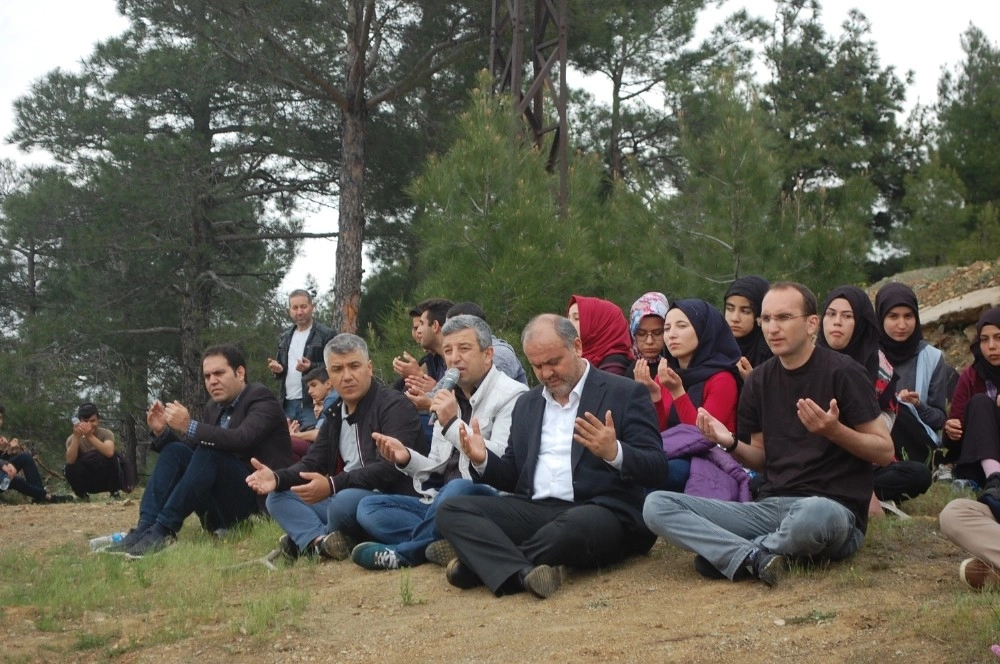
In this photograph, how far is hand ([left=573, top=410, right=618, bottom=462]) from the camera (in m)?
5.14

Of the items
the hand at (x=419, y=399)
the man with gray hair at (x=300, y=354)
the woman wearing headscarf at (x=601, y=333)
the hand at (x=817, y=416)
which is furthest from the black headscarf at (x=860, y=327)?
the man with gray hair at (x=300, y=354)

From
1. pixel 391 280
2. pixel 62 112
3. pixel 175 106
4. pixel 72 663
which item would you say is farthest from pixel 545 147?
pixel 72 663

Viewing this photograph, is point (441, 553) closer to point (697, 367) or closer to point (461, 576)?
point (461, 576)

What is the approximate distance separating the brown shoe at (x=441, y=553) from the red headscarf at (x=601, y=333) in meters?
1.48

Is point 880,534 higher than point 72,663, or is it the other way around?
point 880,534

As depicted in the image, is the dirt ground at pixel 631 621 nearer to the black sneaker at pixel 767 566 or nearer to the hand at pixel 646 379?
the black sneaker at pixel 767 566

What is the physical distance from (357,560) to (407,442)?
72cm

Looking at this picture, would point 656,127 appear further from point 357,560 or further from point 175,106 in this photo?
point 357,560

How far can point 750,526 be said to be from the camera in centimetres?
523

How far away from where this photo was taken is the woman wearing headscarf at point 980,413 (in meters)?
6.79

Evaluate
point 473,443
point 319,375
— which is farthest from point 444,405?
point 319,375

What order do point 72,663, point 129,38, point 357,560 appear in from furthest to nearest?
point 129,38
point 357,560
point 72,663

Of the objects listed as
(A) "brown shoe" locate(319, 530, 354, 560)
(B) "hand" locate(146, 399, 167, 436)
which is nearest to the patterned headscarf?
(A) "brown shoe" locate(319, 530, 354, 560)

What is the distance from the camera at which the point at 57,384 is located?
17.5 m
